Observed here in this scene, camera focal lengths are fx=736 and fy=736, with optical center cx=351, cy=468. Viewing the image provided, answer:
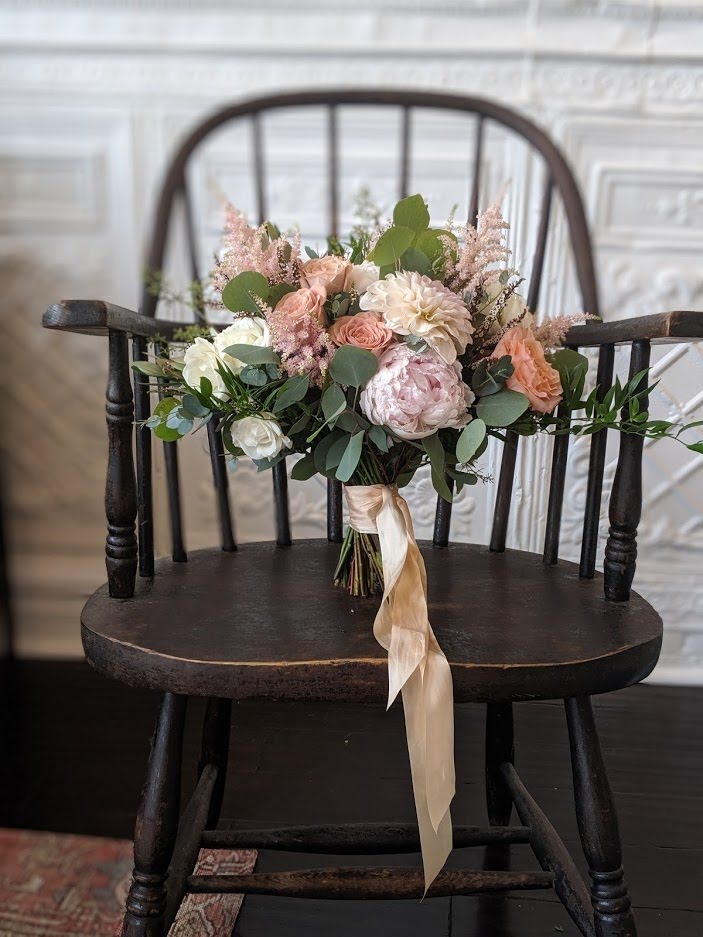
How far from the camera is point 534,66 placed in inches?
49.9

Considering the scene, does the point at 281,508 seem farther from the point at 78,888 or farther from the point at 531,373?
the point at 78,888

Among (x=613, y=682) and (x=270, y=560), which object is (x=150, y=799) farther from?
(x=613, y=682)

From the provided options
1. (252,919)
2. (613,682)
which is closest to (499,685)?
(613,682)

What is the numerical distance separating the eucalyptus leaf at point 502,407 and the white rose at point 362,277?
0.14 metres

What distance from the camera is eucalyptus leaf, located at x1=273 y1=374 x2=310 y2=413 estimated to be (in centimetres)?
59

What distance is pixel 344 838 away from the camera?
78 cm

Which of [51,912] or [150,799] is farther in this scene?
[51,912]

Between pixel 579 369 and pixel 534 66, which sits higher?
pixel 534 66

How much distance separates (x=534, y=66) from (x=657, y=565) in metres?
0.93

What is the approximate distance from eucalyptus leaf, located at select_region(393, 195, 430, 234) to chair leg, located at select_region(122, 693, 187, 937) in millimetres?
459

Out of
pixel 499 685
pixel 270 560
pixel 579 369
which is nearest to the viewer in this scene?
pixel 499 685

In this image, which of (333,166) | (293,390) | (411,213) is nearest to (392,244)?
(411,213)

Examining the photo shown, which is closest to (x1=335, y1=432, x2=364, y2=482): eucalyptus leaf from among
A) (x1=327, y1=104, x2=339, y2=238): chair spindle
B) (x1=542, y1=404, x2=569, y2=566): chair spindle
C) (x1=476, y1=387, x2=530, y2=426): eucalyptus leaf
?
(x1=476, y1=387, x2=530, y2=426): eucalyptus leaf

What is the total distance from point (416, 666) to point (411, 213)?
37 cm
